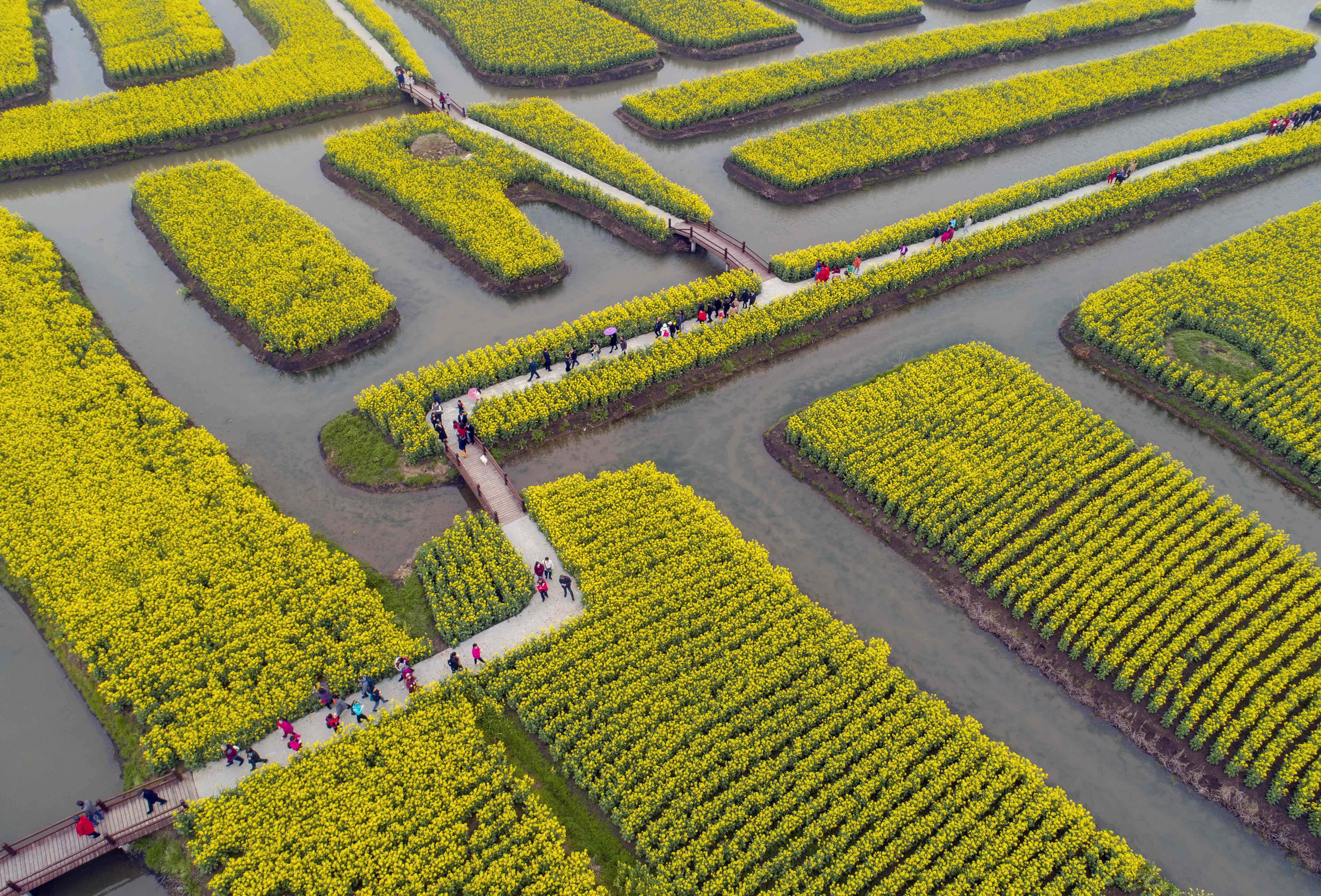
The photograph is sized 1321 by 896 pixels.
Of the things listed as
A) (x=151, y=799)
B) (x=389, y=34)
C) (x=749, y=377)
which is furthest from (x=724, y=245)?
(x=389, y=34)

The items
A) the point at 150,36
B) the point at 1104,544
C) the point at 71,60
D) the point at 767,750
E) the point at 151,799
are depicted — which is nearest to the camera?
the point at 151,799

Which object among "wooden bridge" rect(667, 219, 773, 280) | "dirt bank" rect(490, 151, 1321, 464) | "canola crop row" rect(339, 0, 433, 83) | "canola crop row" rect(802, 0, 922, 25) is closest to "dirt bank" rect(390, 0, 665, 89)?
"canola crop row" rect(339, 0, 433, 83)

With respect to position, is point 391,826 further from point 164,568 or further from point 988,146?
point 988,146

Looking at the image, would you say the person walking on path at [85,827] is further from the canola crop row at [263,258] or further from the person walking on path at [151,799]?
the canola crop row at [263,258]

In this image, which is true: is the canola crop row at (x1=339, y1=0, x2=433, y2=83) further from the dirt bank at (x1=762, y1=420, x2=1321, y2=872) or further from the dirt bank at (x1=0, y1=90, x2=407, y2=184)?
the dirt bank at (x1=762, y1=420, x2=1321, y2=872)

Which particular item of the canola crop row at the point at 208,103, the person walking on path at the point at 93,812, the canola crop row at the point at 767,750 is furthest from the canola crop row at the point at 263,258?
the person walking on path at the point at 93,812

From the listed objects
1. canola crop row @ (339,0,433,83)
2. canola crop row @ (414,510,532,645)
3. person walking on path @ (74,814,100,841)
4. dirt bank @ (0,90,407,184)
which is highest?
canola crop row @ (339,0,433,83)
